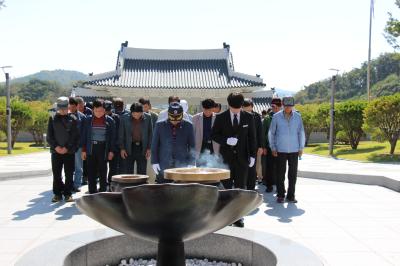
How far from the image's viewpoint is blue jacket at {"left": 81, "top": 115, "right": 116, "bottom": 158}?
6.98 metres

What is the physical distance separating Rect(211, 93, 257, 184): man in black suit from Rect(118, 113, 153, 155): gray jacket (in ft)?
6.32

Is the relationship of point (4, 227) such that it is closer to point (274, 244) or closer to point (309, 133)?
point (274, 244)

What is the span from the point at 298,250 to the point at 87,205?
1606mm

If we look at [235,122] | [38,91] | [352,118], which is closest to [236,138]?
[235,122]

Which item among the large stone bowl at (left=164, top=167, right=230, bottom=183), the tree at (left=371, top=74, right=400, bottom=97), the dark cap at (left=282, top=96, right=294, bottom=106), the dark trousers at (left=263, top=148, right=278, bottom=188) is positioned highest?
the tree at (left=371, top=74, right=400, bottom=97)

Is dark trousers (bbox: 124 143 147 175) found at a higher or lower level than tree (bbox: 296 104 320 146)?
lower

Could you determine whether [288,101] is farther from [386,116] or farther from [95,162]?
[386,116]

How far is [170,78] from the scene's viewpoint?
2328 centimetres

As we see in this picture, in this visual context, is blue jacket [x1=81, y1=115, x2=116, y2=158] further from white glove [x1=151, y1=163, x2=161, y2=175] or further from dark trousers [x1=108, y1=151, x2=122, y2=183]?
white glove [x1=151, y1=163, x2=161, y2=175]

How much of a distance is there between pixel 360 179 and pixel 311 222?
4363 mm

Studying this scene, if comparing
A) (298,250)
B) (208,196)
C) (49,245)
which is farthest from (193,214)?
(49,245)

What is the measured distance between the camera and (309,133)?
104 feet

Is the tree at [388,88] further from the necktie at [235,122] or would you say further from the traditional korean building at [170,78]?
the necktie at [235,122]

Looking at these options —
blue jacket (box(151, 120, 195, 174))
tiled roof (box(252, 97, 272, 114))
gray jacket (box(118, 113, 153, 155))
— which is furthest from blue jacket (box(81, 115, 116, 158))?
tiled roof (box(252, 97, 272, 114))
